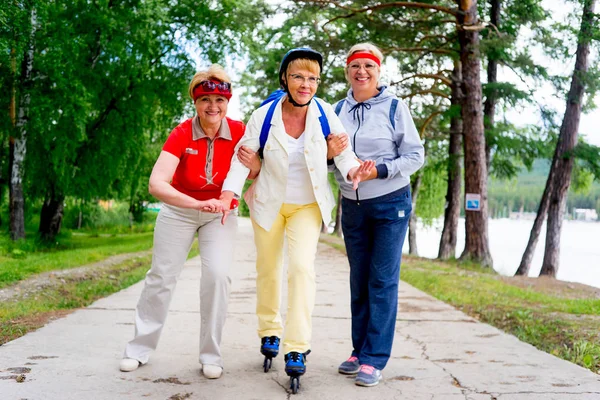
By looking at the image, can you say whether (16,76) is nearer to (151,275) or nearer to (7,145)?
(7,145)

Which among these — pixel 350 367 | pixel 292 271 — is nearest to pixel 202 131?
pixel 292 271

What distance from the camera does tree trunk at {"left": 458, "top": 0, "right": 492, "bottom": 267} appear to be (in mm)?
15898

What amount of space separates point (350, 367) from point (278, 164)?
4.84ft

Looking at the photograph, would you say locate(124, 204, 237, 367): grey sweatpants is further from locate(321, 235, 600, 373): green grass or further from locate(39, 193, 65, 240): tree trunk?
locate(39, 193, 65, 240): tree trunk

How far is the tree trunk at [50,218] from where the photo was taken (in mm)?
22189

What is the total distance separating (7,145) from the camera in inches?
842

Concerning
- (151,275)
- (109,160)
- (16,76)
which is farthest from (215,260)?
(109,160)

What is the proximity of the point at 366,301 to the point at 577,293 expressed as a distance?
10260 mm

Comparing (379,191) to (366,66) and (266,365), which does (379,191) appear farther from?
(266,365)

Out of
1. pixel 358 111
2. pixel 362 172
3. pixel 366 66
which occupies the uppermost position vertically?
pixel 366 66

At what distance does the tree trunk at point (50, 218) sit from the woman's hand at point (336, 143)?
768 inches

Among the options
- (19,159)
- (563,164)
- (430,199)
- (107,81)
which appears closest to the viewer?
(563,164)

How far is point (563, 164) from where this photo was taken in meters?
17.5

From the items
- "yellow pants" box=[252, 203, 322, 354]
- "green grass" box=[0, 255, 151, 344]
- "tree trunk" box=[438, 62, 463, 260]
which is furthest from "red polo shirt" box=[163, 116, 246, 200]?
"tree trunk" box=[438, 62, 463, 260]
